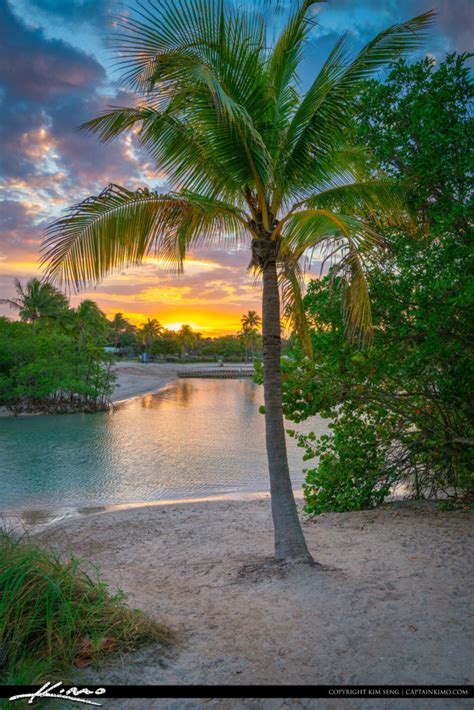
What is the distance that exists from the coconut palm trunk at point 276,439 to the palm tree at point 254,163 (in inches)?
0.5

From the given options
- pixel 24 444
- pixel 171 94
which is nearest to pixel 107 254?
pixel 171 94

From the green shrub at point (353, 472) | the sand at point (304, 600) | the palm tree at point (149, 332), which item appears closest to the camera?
the sand at point (304, 600)

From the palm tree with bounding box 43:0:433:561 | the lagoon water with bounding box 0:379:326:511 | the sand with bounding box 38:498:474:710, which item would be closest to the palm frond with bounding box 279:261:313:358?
the palm tree with bounding box 43:0:433:561

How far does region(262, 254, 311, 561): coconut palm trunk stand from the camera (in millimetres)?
5855

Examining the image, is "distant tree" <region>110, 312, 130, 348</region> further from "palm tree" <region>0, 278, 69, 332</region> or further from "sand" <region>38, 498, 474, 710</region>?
"sand" <region>38, 498, 474, 710</region>

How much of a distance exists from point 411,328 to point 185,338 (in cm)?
11158

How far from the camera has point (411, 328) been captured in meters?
6.39

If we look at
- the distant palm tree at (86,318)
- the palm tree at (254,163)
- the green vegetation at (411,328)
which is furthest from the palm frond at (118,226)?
the distant palm tree at (86,318)

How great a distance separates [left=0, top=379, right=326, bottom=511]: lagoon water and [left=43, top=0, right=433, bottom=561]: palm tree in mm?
8140

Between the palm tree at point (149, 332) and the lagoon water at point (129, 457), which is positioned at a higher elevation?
the palm tree at point (149, 332)

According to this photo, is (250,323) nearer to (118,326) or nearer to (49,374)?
(118,326)

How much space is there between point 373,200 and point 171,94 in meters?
2.74

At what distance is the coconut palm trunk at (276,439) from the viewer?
19.2 feet

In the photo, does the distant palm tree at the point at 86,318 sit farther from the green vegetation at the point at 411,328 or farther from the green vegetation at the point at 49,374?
the green vegetation at the point at 411,328
